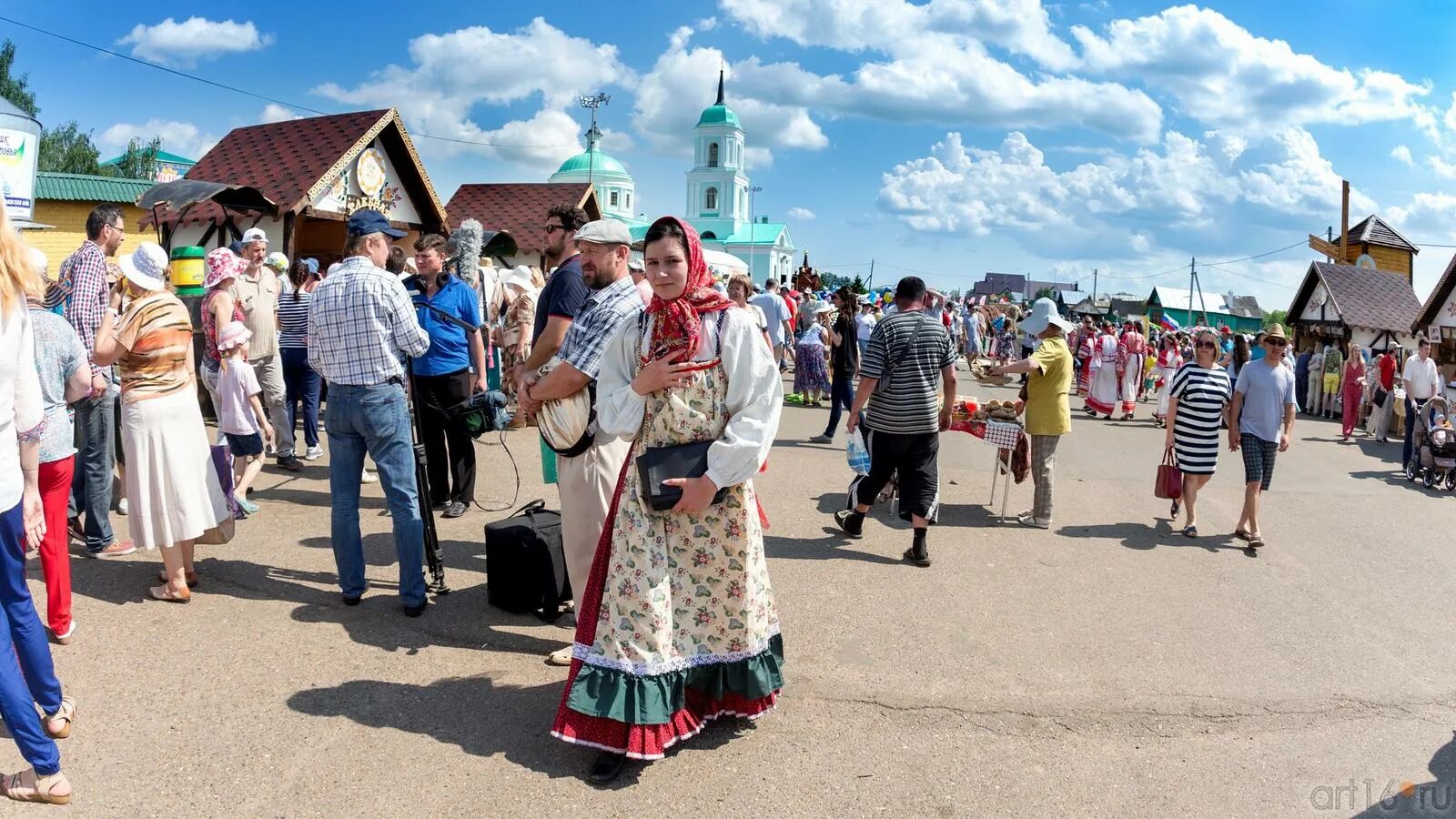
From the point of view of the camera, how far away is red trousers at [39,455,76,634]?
4000mm

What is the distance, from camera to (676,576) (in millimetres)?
3414

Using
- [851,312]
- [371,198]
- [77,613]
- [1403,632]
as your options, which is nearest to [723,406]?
[77,613]

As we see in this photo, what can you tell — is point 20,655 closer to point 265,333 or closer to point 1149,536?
point 265,333

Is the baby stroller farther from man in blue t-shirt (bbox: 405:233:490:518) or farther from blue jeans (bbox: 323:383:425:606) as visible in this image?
blue jeans (bbox: 323:383:425:606)

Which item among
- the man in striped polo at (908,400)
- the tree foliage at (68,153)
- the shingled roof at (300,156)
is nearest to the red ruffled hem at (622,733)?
the man in striped polo at (908,400)

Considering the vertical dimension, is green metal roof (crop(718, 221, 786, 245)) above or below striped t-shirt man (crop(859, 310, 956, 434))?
above

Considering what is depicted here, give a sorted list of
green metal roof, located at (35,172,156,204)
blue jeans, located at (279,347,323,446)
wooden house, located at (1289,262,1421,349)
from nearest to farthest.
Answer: blue jeans, located at (279,347,323,446) < wooden house, located at (1289,262,1421,349) < green metal roof, located at (35,172,156,204)

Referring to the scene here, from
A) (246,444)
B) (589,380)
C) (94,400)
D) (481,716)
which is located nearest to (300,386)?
(246,444)

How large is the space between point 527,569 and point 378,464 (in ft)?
3.14

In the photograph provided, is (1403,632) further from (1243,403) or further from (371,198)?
(371,198)

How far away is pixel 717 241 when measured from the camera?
8619 centimetres

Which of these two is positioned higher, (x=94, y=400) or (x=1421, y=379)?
(x=1421, y=379)

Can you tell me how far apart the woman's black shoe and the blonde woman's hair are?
2372 millimetres

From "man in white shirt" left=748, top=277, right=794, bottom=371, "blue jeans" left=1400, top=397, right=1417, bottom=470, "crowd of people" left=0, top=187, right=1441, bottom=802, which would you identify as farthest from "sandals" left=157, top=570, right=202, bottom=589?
"blue jeans" left=1400, top=397, right=1417, bottom=470
